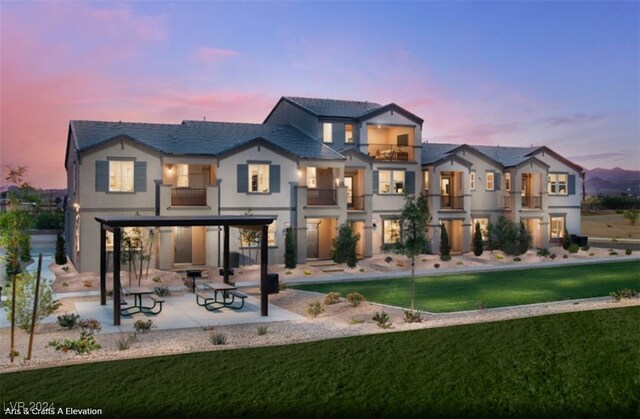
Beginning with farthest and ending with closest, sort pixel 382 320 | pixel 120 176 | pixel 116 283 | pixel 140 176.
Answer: pixel 140 176 < pixel 120 176 < pixel 116 283 < pixel 382 320

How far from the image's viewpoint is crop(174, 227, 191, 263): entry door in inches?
1241

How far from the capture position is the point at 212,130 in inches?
1374

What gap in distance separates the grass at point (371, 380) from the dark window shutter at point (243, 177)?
18877 millimetres

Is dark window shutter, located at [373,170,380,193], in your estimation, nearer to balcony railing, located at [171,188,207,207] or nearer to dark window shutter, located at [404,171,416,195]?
dark window shutter, located at [404,171,416,195]

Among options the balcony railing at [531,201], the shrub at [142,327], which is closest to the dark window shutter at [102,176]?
the shrub at [142,327]

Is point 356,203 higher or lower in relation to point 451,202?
lower

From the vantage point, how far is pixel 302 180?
34312 mm

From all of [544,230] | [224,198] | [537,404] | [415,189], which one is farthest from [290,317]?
[544,230]

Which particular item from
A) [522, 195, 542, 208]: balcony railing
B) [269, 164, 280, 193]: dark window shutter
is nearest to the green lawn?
[269, 164, 280, 193]: dark window shutter

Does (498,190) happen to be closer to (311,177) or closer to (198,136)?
(311,177)

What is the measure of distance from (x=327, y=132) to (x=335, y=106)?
303 cm

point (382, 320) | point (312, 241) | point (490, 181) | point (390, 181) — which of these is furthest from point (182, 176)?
point (490, 181)

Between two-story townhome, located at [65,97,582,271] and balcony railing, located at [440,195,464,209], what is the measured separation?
8cm

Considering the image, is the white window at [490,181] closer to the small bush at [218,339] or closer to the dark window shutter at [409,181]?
the dark window shutter at [409,181]
